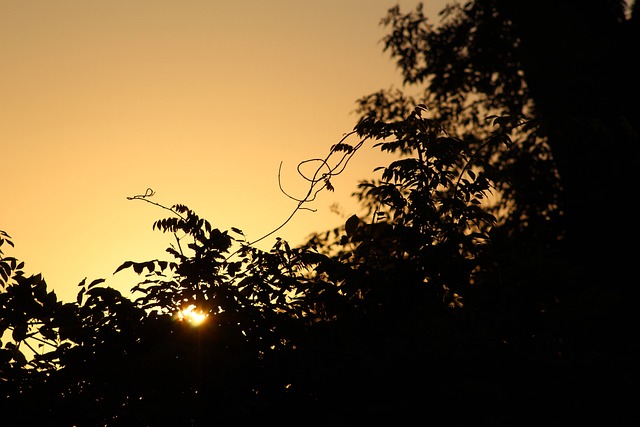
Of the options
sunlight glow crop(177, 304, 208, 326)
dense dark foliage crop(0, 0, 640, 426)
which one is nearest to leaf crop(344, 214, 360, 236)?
dense dark foliage crop(0, 0, 640, 426)

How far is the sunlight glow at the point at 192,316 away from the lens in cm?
352

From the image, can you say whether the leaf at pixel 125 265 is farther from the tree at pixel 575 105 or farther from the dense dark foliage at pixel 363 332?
the tree at pixel 575 105

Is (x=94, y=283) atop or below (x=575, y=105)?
below

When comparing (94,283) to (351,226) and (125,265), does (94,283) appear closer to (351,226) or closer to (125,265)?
(125,265)

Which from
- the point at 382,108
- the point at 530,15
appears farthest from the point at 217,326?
the point at 382,108

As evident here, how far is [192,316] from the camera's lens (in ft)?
11.7

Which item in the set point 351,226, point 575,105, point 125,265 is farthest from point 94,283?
point 575,105

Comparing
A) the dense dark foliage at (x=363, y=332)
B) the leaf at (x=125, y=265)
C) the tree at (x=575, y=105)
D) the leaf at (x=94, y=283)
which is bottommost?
the dense dark foliage at (x=363, y=332)

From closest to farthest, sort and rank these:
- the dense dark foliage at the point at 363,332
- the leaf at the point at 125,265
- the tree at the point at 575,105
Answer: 1. the dense dark foliage at the point at 363,332
2. the leaf at the point at 125,265
3. the tree at the point at 575,105

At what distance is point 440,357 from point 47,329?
2504 millimetres

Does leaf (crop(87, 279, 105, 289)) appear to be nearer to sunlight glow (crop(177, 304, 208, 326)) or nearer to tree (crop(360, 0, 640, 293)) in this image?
sunlight glow (crop(177, 304, 208, 326))

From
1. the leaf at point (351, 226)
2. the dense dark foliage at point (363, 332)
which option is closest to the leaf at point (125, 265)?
the dense dark foliage at point (363, 332)

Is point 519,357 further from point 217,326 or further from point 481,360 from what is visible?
point 217,326

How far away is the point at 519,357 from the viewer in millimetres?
3156
